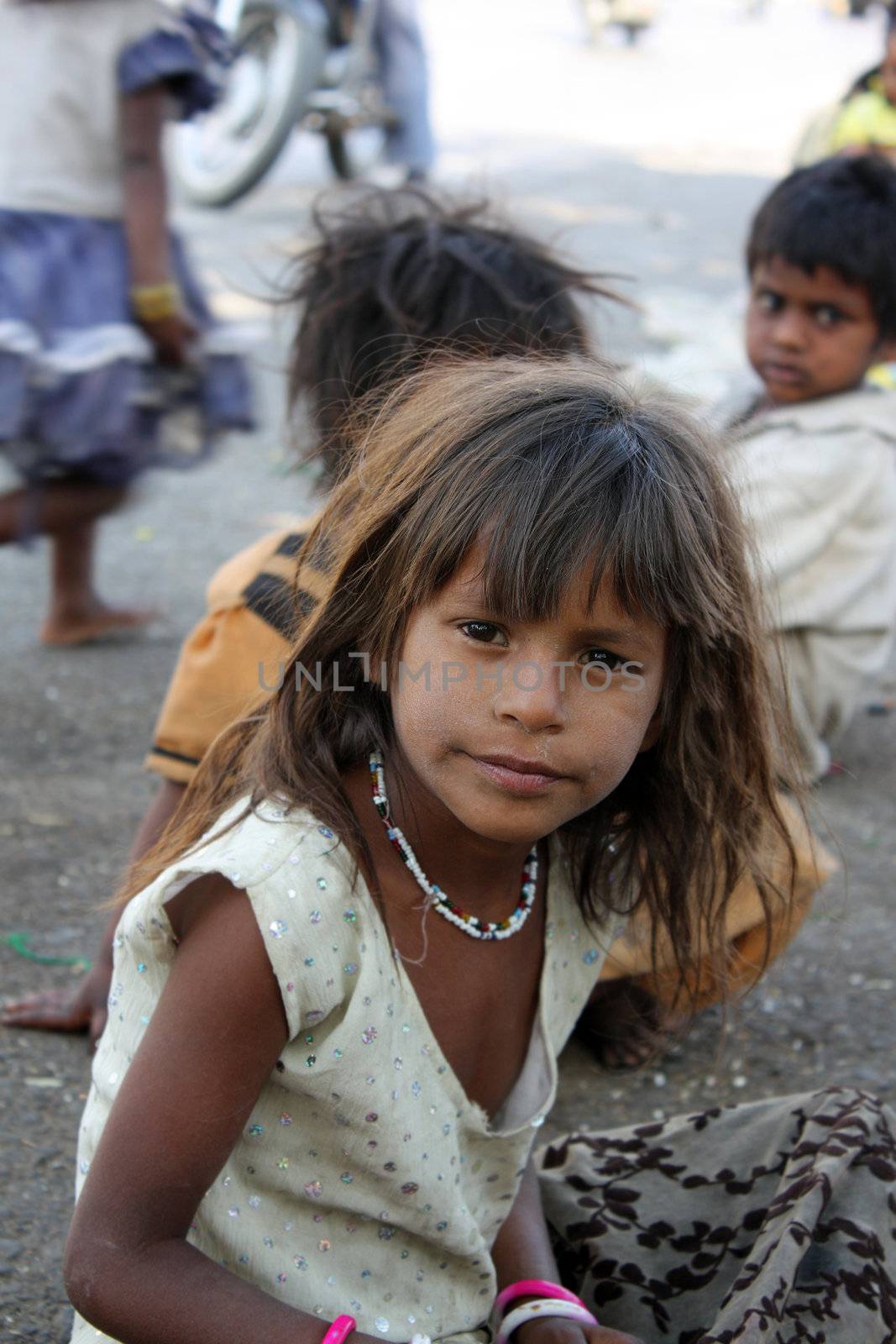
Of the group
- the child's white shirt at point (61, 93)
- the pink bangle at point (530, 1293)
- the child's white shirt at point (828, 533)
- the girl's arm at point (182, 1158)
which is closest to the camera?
the girl's arm at point (182, 1158)

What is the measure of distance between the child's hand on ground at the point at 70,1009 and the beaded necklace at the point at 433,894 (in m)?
0.82

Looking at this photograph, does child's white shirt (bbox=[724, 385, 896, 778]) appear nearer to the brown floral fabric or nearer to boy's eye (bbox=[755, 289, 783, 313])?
boy's eye (bbox=[755, 289, 783, 313])

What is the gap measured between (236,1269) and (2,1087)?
2.58ft

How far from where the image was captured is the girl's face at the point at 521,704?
1312 millimetres

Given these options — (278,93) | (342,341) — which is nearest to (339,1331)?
(342,341)

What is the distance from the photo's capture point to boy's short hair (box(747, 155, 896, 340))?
3.10m

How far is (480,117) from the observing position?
1111 centimetres

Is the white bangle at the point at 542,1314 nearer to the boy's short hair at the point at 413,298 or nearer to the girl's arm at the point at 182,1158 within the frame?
the girl's arm at the point at 182,1158

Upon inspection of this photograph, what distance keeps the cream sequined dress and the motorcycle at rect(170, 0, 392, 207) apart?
7.04m

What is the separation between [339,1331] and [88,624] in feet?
8.31

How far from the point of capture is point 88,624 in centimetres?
363

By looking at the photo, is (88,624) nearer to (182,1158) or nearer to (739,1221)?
(739,1221)

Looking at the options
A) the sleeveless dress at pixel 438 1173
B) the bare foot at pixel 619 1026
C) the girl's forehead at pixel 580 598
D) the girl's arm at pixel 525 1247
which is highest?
the girl's forehead at pixel 580 598

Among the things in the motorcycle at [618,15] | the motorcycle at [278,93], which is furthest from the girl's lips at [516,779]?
the motorcycle at [618,15]
